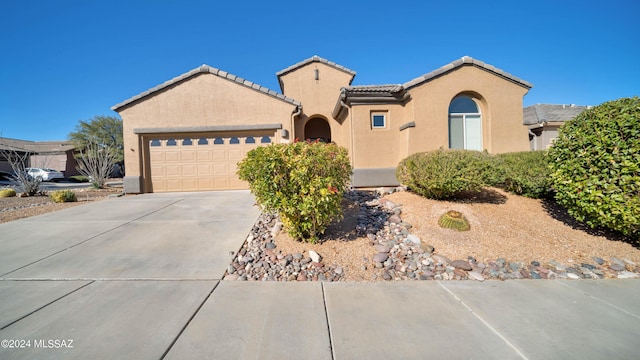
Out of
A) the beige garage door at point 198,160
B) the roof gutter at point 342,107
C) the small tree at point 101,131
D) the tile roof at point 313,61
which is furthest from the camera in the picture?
the small tree at point 101,131

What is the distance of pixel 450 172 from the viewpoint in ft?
17.7

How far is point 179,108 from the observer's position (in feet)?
33.1

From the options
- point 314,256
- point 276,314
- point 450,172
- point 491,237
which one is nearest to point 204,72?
point 314,256

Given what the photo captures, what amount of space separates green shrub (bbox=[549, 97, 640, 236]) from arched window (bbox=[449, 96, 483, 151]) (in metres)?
3.84

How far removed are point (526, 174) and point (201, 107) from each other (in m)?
11.7

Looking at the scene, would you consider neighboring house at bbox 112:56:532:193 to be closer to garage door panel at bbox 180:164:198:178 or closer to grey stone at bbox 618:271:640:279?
garage door panel at bbox 180:164:198:178

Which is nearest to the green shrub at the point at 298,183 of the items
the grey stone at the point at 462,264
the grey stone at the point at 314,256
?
the grey stone at the point at 314,256

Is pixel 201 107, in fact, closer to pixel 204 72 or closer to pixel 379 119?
pixel 204 72

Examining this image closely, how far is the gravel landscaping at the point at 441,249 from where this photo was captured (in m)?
3.54

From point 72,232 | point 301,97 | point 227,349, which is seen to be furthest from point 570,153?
point 301,97

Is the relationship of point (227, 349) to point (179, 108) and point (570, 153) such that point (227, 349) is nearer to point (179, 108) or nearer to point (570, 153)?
point (570, 153)

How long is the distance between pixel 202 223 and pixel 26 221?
5.00m

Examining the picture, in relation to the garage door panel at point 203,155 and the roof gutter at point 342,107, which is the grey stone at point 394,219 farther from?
the garage door panel at point 203,155

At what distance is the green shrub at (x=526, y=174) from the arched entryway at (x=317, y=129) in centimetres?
961
